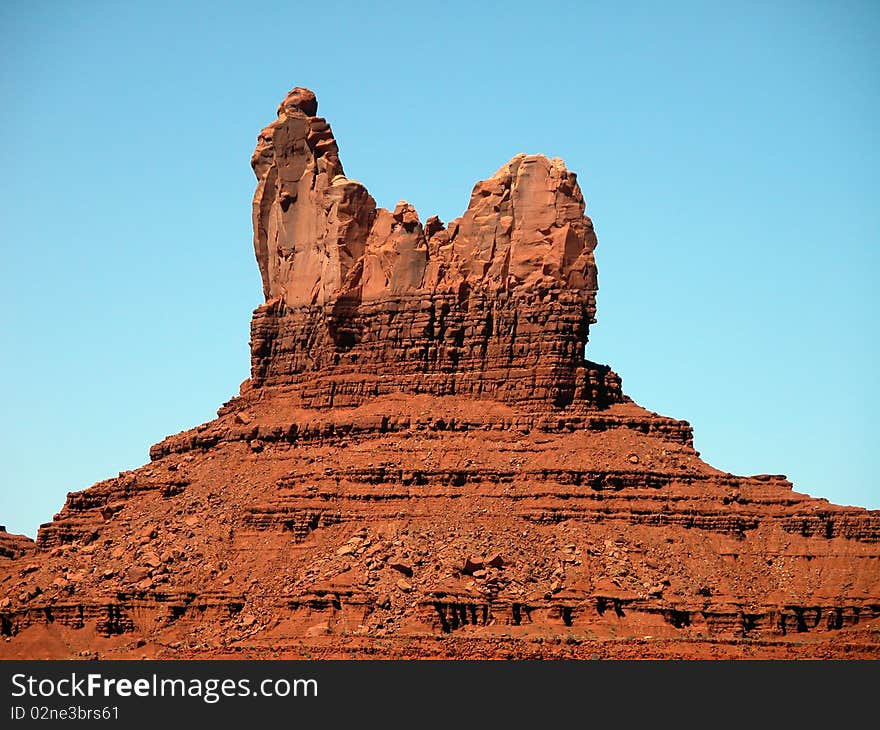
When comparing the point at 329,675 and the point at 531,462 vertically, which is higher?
the point at 531,462

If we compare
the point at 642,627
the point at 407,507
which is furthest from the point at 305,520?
the point at 642,627

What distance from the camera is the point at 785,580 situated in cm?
19462

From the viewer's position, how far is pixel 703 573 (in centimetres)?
19262

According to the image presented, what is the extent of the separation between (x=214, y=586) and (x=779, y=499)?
26531 mm

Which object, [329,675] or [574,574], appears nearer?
[329,675]

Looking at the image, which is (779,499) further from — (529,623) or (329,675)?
(329,675)

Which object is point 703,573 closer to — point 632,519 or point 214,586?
point 632,519

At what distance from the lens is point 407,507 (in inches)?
7746

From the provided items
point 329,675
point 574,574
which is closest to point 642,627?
point 574,574

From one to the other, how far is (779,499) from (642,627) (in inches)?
540

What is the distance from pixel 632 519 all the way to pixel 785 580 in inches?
294

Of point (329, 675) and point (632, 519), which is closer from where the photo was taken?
point (329, 675)

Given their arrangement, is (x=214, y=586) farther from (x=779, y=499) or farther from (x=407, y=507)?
(x=779, y=499)

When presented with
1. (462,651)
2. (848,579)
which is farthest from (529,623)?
(848,579)
